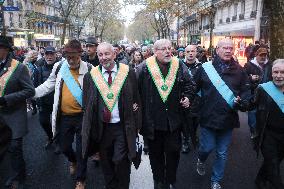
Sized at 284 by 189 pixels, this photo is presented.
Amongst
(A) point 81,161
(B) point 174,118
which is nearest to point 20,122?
(A) point 81,161

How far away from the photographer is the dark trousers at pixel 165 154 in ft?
15.3

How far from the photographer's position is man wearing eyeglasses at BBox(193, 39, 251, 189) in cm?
480

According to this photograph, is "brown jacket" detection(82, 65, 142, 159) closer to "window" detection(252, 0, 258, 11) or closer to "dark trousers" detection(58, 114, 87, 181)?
"dark trousers" detection(58, 114, 87, 181)

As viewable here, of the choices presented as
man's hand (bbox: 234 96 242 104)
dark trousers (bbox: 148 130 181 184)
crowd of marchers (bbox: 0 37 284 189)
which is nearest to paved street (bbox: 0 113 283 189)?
crowd of marchers (bbox: 0 37 284 189)

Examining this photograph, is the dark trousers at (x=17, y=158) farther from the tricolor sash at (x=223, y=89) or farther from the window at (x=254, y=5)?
the window at (x=254, y=5)

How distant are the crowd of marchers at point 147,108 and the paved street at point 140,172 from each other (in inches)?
10.9

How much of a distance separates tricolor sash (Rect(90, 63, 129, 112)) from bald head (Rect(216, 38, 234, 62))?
4.18 ft

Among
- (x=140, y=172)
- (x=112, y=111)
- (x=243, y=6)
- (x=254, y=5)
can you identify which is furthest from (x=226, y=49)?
(x=243, y=6)

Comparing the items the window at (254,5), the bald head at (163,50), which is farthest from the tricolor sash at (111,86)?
the window at (254,5)

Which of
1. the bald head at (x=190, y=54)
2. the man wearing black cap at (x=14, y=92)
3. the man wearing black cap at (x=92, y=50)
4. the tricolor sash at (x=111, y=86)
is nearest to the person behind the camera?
the tricolor sash at (x=111, y=86)

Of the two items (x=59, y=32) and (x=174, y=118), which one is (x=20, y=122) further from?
(x=59, y=32)

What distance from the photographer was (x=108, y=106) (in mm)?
4289

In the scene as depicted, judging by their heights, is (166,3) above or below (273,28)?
above

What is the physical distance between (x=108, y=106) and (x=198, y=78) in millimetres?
1444
